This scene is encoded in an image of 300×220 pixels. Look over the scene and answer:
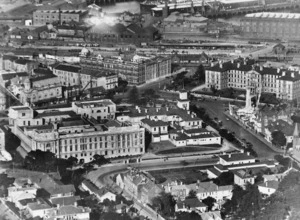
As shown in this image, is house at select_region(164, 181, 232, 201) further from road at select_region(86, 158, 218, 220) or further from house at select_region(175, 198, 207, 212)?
road at select_region(86, 158, 218, 220)

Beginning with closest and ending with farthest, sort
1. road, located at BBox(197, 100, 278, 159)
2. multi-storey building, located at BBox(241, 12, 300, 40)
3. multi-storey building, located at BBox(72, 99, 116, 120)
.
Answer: road, located at BBox(197, 100, 278, 159) < multi-storey building, located at BBox(72, 99, 116, 120) < multi-storey building, located at BBox(241, 12, 300, 40)

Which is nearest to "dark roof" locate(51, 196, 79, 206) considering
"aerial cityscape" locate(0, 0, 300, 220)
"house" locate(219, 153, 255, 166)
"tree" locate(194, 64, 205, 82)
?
"aerial cityscape" locate(0, 0, 300, 220)

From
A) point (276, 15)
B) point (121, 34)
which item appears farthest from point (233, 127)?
point (276, 15)

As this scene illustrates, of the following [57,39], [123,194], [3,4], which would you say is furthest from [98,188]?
[3,4]

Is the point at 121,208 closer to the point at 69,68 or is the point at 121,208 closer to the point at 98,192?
the point at 98,192

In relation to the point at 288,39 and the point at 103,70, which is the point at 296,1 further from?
the point at 103,70
